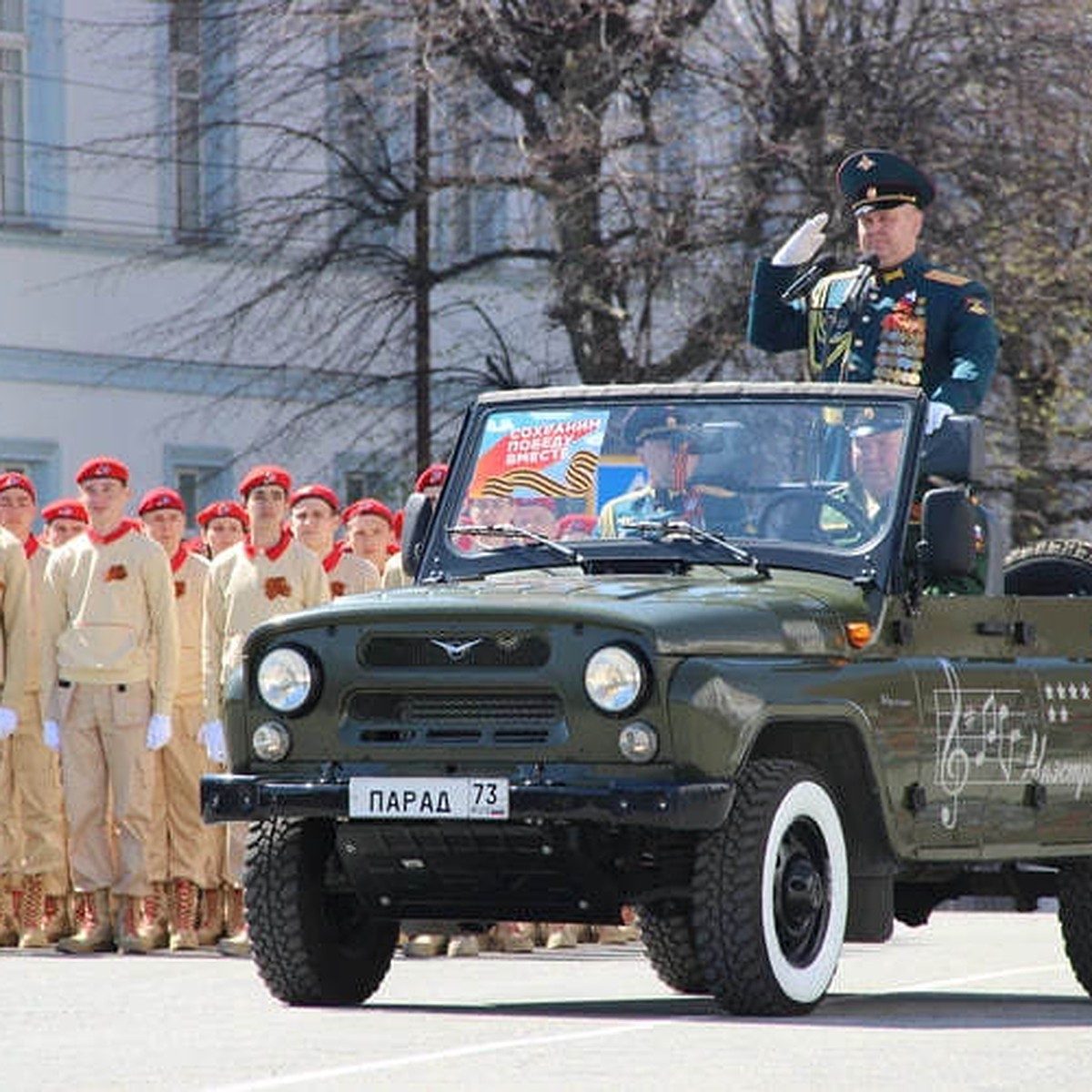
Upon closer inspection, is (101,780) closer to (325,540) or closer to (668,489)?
(325,540)

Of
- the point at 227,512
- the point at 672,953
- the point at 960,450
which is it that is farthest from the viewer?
the point at 227,512

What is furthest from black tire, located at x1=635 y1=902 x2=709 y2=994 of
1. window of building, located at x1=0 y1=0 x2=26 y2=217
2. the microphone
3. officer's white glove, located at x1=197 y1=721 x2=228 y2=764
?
window of building, located at x1=0 y1=0 x2=26 y2=217

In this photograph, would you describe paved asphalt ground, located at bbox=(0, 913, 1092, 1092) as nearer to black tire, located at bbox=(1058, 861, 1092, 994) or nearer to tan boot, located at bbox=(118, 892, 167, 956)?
black tire, located at bbox=(1058, 861, 1092, 994)

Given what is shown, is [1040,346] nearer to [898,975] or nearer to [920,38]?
[920,38]

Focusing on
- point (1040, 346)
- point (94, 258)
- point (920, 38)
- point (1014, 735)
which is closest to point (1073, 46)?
point (920, 38)

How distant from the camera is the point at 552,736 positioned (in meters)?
12.2

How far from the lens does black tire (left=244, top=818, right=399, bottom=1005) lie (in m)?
12.7

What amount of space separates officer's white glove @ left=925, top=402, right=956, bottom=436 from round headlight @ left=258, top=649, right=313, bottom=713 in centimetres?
221

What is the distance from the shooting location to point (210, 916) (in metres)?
18.4

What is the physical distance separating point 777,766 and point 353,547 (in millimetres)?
7187

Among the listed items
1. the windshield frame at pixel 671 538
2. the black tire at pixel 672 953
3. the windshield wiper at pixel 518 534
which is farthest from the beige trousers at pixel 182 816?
the windshield wiper at pixel 518 534

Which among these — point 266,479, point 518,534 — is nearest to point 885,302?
point 518,534

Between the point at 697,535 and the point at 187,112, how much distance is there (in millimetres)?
22299

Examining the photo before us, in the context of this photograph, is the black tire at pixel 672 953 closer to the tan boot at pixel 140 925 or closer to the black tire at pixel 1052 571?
the black tire at pixel 1052 571
